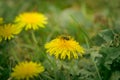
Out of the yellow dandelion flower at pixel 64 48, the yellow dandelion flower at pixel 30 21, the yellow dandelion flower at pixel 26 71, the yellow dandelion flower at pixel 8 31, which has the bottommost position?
the yellow dandelion flower at pixel 26 71

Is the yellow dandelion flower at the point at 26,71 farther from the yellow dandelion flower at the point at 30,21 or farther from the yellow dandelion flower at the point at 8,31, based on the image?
the yellow dandelion flower at the point at 30,21

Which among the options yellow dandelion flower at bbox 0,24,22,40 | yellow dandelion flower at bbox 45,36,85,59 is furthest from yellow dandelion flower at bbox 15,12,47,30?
yellow dandelion flower at bbox 45,36,85,59

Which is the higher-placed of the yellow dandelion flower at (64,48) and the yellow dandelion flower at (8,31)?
the yellow dandelion flower at (8,31)

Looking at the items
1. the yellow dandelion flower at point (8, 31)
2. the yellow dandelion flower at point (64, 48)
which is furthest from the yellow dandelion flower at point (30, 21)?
the yellow dandelion flower at point (64, 48)

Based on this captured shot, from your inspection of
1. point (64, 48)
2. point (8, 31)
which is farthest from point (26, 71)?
point (8, 31)

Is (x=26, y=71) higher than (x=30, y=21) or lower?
lower

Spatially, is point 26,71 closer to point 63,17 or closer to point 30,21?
point 30,21

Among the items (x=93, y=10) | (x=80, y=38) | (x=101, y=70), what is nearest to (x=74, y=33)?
(x=80, y=38)

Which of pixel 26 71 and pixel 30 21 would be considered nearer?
pixel 26 71

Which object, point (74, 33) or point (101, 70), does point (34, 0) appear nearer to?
point (74, 33)

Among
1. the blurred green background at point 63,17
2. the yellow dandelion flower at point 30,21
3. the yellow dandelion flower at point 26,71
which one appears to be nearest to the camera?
the yellow dandelion flower at point 26,71
